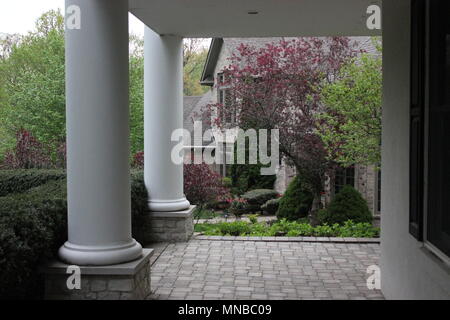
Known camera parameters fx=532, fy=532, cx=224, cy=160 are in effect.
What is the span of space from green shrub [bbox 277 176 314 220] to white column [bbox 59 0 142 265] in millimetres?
10629

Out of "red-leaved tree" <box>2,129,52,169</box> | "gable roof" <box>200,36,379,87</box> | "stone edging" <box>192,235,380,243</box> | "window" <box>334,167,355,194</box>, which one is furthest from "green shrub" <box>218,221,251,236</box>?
"gable roof" <box>200,36,379,87</box>

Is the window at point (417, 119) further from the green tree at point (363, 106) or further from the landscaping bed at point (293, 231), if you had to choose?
the green tree at point (363, 106)

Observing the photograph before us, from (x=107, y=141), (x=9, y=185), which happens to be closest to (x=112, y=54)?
(x=107, y=141)

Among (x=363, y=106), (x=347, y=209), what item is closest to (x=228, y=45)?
(x=347, y=209)

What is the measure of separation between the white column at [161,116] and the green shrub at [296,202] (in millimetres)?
6766

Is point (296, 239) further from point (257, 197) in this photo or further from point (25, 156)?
point (257, 197)

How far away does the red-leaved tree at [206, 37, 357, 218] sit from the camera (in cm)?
1423

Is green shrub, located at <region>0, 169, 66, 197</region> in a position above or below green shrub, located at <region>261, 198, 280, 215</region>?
above

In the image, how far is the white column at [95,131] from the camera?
504cm

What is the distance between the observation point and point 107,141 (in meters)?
5.14
